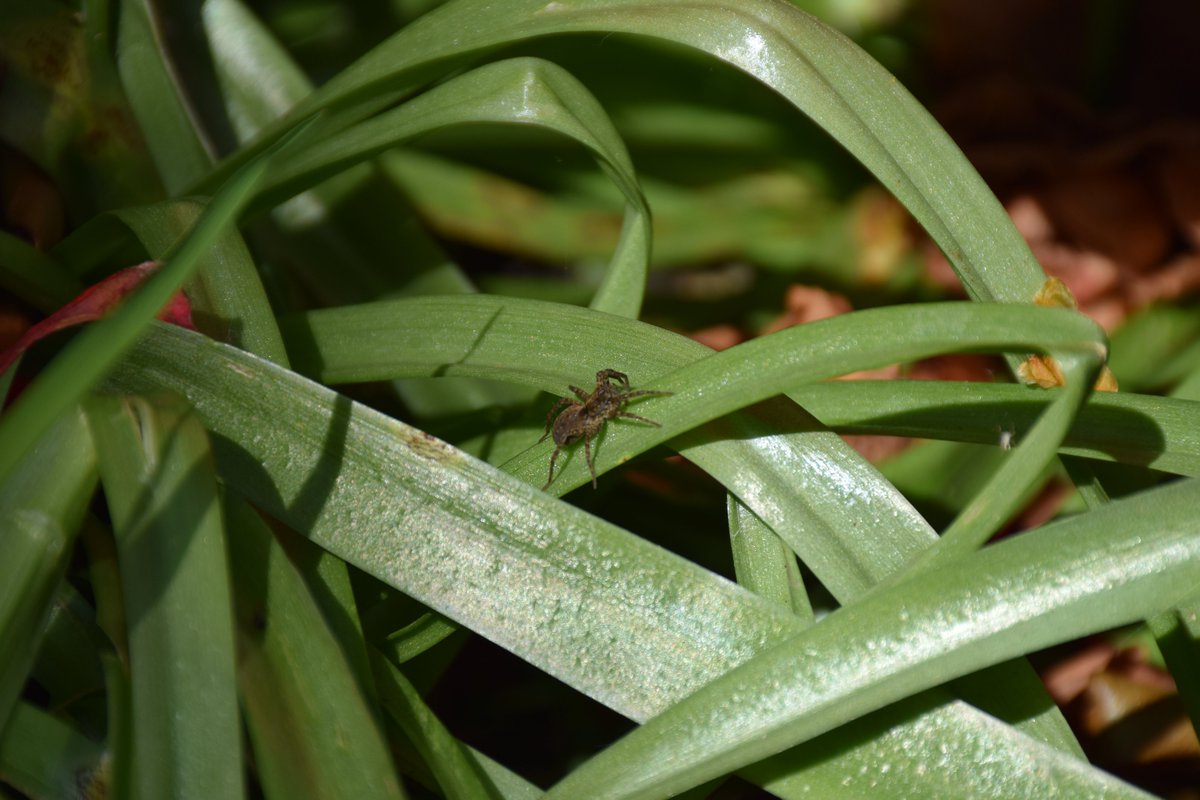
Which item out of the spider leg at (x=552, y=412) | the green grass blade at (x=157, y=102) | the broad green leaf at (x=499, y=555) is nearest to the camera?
the broad green leaf at (x=499, y=555)

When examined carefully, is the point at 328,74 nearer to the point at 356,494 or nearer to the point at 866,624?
the point at 356,494

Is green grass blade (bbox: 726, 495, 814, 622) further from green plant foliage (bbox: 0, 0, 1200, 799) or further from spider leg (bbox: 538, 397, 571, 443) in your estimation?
spider leg (bbox: 538, 397, 571, 443)

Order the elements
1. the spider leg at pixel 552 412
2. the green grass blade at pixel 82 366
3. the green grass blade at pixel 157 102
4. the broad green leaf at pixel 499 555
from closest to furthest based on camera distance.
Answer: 1. the green grass blade at pixel 82 366
2. the broad green leaf at pixel 499 555
3. the spider leg at pixel 552 412
4. the green grass blade at pixel 157 102

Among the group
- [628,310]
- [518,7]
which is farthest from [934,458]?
[518,7]

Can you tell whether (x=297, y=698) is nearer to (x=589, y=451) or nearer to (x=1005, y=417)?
(x=589, y=451)

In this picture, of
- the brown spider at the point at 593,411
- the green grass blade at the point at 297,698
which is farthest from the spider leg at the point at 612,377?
the green grass blade at the point at 297,698

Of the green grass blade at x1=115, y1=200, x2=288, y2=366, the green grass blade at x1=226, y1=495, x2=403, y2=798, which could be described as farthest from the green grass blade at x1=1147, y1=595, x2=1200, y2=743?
the green grass blade at x1=115, y1=200, x2=288, y2=366

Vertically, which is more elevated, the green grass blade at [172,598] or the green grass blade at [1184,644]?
the green grass blade at [1184,644]

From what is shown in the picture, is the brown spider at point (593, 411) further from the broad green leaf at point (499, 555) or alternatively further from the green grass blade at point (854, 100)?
the green grass blade at point (854, 100)
